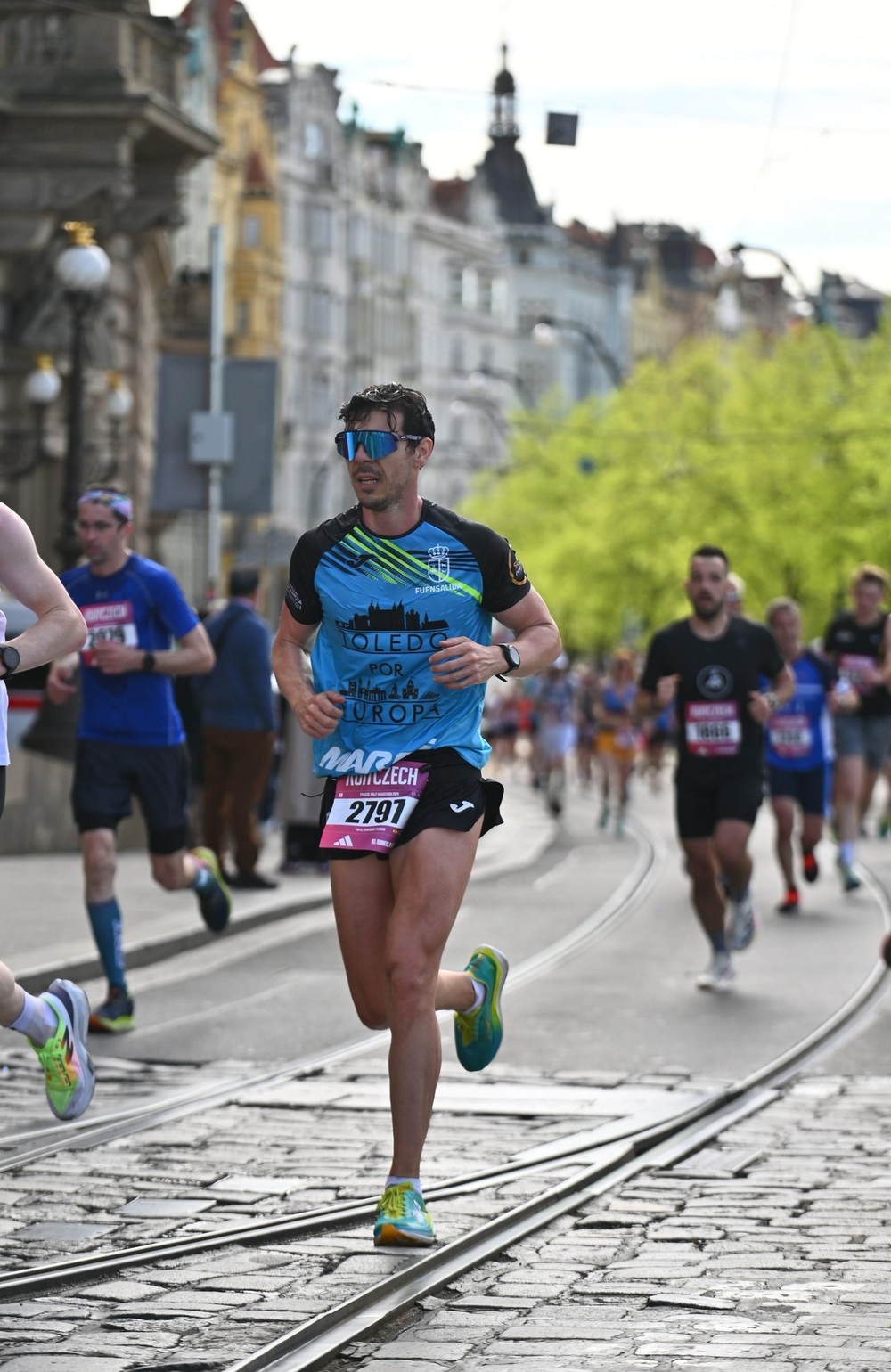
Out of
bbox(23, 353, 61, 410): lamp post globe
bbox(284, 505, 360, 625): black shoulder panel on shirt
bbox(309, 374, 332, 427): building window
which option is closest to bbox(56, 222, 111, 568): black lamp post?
bbox(23, 353, 61, 410): lamp post globe

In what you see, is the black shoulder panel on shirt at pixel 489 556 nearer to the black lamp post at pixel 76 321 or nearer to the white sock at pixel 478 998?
the white sock at pixel 478 998

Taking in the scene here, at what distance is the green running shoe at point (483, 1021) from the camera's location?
7.08 m

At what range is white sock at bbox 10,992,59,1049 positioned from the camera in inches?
268

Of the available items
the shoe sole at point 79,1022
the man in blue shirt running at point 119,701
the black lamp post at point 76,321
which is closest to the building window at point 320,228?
the black lamp post at point 76,321

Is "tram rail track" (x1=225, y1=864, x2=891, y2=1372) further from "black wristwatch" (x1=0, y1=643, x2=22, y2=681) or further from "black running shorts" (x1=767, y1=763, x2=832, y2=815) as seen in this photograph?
"black running shorts" (x1=767, y1=763, x2=832, y2=815)

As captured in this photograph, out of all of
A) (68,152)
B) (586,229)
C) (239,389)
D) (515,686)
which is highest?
(586,229)

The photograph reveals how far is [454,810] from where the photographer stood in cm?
651

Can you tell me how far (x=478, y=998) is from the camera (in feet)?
23.3

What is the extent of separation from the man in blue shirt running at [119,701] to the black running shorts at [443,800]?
3.70 m

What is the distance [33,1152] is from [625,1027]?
12.1ft

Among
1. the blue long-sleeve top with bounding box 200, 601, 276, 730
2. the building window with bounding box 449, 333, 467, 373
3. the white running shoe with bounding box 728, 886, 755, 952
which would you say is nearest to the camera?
the white running shoe with bounding box 728, 886, 755, 952

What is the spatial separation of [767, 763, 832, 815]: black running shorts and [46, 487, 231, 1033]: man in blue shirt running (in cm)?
732

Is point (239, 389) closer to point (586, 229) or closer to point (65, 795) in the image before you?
point (65, 795)

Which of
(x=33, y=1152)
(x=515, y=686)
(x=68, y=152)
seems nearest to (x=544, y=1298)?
(x=33, y=1152)
